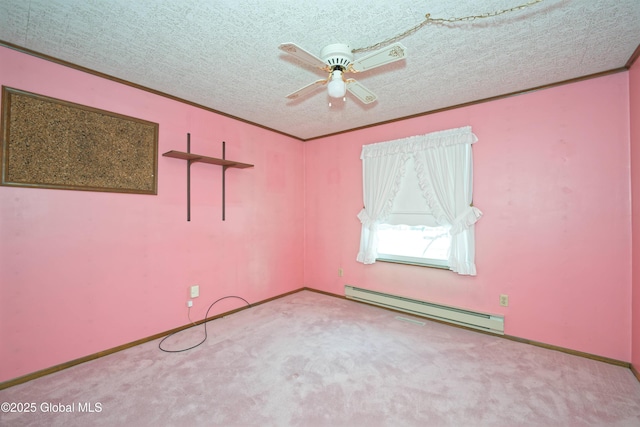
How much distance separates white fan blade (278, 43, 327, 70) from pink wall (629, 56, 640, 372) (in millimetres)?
2591

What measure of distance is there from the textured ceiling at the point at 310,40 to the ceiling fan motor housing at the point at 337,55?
227 mm

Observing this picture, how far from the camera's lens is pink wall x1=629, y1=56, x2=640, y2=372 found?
225 cm

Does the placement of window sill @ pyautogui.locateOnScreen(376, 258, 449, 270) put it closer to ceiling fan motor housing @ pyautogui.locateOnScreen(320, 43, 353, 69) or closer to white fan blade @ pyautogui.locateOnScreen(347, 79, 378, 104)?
white fan blade @ pyautogui.locateOnScreen(347, 79, 378, 104)

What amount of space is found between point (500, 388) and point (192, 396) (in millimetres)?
2292

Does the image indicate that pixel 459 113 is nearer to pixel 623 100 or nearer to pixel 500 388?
pixel 623 100

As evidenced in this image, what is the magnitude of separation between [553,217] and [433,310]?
1592 millimetres

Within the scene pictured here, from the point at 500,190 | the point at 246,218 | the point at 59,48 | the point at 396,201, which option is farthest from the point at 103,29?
the point at 500,190

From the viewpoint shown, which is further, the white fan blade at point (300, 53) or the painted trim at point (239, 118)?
the painted trim at point (239, 118)

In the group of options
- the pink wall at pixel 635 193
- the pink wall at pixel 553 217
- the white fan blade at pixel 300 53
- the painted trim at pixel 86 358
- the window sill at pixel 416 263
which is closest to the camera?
the white fan blade at pixel 300 53

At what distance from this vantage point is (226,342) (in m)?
2.86

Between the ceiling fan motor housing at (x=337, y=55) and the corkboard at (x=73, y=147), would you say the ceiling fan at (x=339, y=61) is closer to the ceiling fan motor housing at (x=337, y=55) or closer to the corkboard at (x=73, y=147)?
the ceiling fan motor housing at (x=337, y=55)

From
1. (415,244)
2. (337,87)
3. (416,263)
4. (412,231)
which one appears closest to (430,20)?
(337,87)

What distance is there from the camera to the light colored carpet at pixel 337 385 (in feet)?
5.98

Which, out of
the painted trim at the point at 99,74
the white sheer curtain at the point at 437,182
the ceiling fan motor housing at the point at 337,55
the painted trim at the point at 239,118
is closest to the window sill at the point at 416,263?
the white sheer curtain at the point at 437,182
